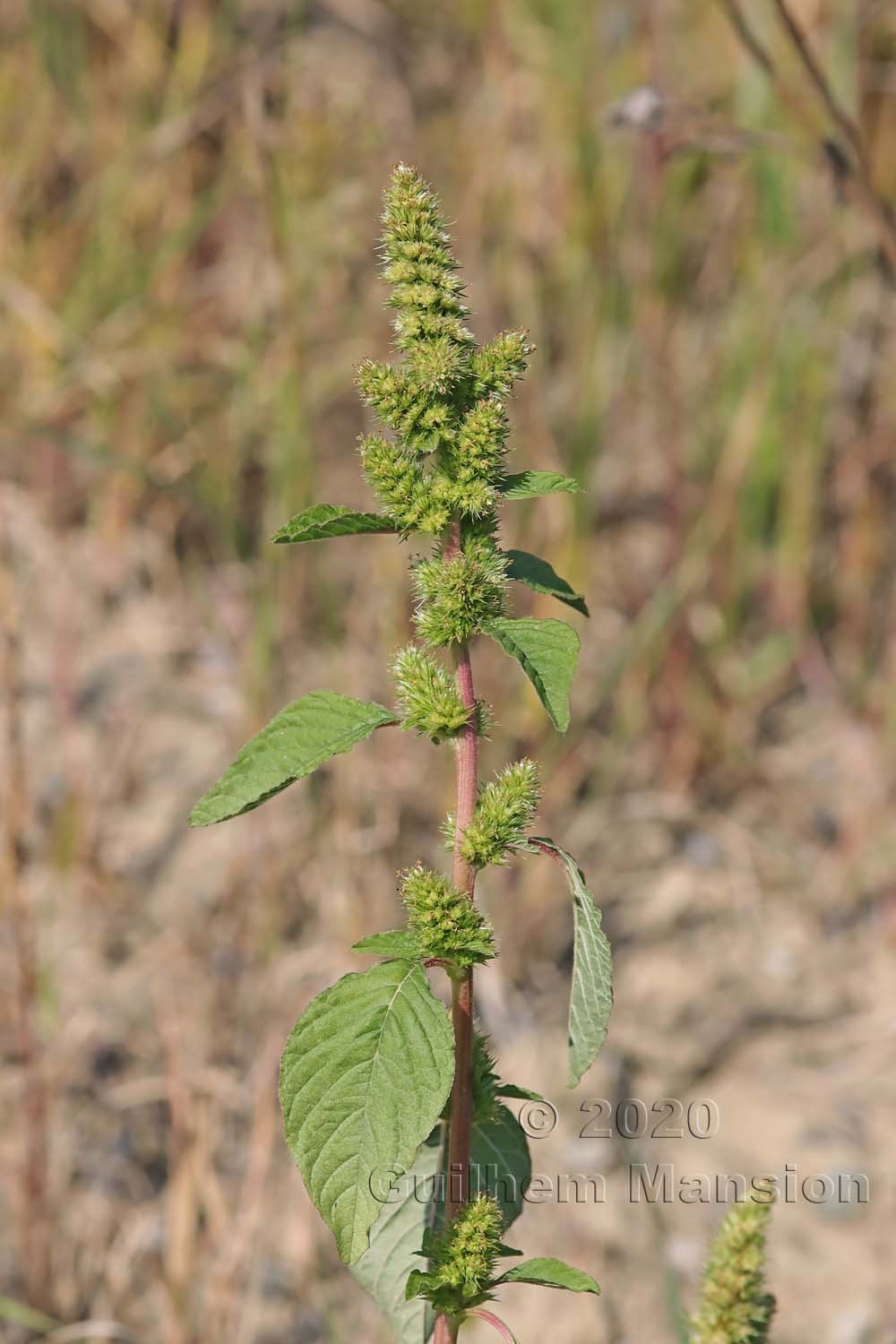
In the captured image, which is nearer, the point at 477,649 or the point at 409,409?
the point at 409,409

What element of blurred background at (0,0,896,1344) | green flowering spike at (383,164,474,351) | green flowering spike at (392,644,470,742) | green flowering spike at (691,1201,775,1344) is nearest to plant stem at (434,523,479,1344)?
green flowering spike at (392,644,470,742)

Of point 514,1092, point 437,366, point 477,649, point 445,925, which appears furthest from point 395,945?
point 477,649

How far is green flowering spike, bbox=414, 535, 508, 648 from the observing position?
A: 0.87m

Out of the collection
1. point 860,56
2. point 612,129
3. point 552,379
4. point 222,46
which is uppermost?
point 222,46

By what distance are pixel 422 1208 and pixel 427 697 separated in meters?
0.41

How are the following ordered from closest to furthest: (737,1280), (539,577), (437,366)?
(437,366) → (539,577) → (737,1280)

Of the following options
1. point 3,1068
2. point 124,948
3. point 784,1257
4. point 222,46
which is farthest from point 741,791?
point 222,46

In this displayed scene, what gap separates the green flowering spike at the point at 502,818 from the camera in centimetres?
89

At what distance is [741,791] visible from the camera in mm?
3465

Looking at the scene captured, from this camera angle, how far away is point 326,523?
0.86 m

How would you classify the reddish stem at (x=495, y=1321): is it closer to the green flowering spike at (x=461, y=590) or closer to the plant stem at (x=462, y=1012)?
the plant stem at (x=462, y=1012)

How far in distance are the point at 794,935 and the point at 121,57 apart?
3.20 m

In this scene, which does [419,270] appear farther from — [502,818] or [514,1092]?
[514,1092]

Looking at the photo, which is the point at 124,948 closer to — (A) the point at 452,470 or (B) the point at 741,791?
(B) the point at 741,791
